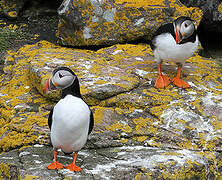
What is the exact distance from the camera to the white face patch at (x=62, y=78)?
3326 mm

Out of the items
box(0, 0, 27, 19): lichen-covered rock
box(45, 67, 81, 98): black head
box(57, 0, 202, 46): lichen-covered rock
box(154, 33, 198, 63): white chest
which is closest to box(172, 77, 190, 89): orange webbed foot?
box(154, 33, 198, 63): white chest

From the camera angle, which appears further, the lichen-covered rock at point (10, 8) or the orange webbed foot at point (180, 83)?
the lichen-covered rock at point (10, 8)

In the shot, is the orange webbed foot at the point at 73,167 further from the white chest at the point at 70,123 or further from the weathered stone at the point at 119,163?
the white chest at the point at 70,123

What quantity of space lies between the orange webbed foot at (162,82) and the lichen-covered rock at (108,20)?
52.9 inches

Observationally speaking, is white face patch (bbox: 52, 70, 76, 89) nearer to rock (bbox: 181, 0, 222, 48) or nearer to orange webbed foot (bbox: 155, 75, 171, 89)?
orange webbed foot (bbox: 155, 75, 171, 89)

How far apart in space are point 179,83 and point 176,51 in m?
0.45

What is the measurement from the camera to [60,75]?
3330mm

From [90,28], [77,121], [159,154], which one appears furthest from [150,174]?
[90,28]

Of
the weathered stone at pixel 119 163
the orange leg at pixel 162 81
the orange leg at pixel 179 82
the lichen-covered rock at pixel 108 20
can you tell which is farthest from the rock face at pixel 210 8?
the weathered stone at pixel 119 163

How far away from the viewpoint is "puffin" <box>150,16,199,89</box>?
4.47m

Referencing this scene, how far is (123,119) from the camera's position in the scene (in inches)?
169

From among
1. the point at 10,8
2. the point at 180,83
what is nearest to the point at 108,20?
the point at 180,83

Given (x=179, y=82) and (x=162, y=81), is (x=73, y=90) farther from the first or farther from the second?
(x=179, y=82)

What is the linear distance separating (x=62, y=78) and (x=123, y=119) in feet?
4.04
